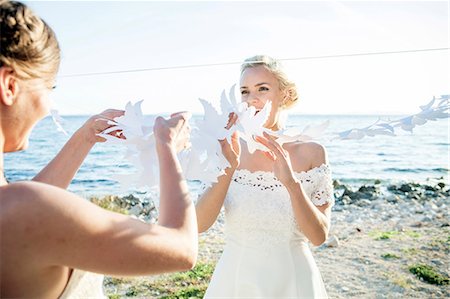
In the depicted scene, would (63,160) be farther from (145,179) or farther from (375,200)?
(375,200)

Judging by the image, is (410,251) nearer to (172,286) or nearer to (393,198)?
(172,286)

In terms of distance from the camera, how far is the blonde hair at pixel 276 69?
10.2 feet

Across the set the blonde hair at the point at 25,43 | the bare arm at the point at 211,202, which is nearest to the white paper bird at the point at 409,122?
the bare arm at the point at 211,202

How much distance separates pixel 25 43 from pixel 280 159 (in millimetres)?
1523

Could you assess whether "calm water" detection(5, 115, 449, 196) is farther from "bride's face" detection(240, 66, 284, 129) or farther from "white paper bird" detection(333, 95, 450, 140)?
"white paper bird" detection(333, 95, 450, 140)

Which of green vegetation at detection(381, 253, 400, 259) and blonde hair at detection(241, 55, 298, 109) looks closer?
blonde hair at detection(241, 55, 298, 109)

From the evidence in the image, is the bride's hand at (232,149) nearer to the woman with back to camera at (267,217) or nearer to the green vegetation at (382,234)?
the woman with back to camera at (267,217)

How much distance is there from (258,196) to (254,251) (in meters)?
0.34

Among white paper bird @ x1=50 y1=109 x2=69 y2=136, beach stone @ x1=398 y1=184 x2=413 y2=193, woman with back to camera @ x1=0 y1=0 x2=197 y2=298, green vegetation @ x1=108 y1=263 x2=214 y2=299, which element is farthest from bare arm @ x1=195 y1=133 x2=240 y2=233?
beach stone @ x1=398 y1=184 x2=413 y2=193

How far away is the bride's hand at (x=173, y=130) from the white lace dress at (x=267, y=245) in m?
1.49

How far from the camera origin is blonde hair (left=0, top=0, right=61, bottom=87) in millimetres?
1271

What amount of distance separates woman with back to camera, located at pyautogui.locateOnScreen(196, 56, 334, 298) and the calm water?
9894 millimetres

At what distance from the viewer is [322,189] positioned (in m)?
2.96

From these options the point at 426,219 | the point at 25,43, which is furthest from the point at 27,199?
the point at 426,219
